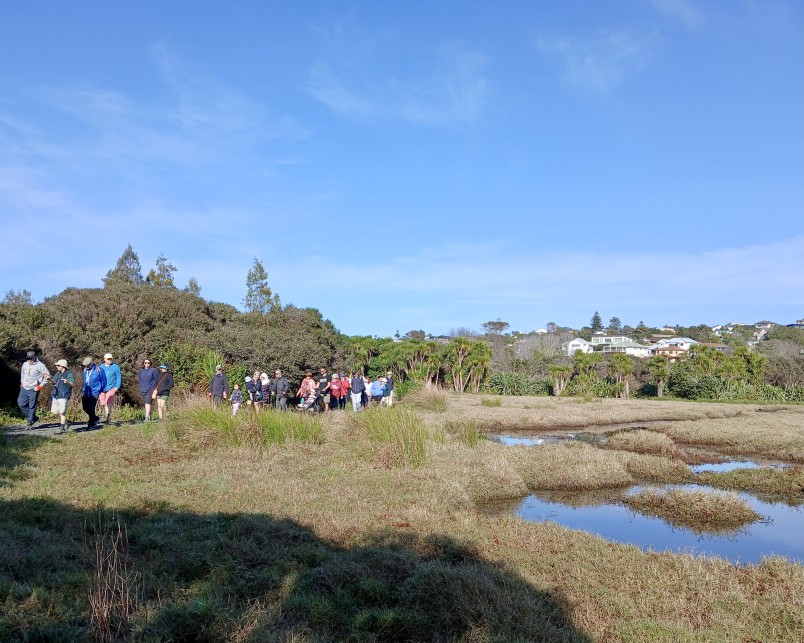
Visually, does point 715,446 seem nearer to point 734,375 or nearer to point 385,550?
point 385,550

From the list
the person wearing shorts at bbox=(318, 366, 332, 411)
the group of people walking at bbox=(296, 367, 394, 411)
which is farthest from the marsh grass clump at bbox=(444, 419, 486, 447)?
the person wearing shorts at bbox=(318, 366, 332, 411)

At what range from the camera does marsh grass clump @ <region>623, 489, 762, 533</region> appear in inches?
344

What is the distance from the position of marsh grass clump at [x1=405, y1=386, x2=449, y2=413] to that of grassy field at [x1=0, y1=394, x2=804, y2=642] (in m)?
10.3

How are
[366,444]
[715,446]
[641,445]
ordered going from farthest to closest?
[715,446]
[641,445]
[366,444]

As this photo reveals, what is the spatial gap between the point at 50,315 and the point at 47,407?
351cm

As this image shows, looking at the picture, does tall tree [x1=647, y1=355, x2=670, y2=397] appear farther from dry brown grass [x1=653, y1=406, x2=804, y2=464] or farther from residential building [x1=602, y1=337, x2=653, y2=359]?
residential building [x1=602, y1=337, x2=653, y2=359]

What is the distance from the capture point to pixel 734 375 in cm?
3183

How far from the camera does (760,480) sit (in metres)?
11.4

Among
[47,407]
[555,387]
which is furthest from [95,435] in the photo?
[555,387]

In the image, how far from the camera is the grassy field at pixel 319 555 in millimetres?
4473

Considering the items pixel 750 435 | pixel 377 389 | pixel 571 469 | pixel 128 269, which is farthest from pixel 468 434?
pixel 128 269

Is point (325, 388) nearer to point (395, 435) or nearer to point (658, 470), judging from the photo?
point (395, 435)

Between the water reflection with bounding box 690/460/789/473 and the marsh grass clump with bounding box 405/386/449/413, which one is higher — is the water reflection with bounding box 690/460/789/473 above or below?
below

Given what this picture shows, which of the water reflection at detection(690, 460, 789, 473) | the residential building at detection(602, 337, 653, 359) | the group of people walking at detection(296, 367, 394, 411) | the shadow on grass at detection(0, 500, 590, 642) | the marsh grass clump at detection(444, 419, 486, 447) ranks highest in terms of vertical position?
the residential building at detection(602, 337, 653, 359)
